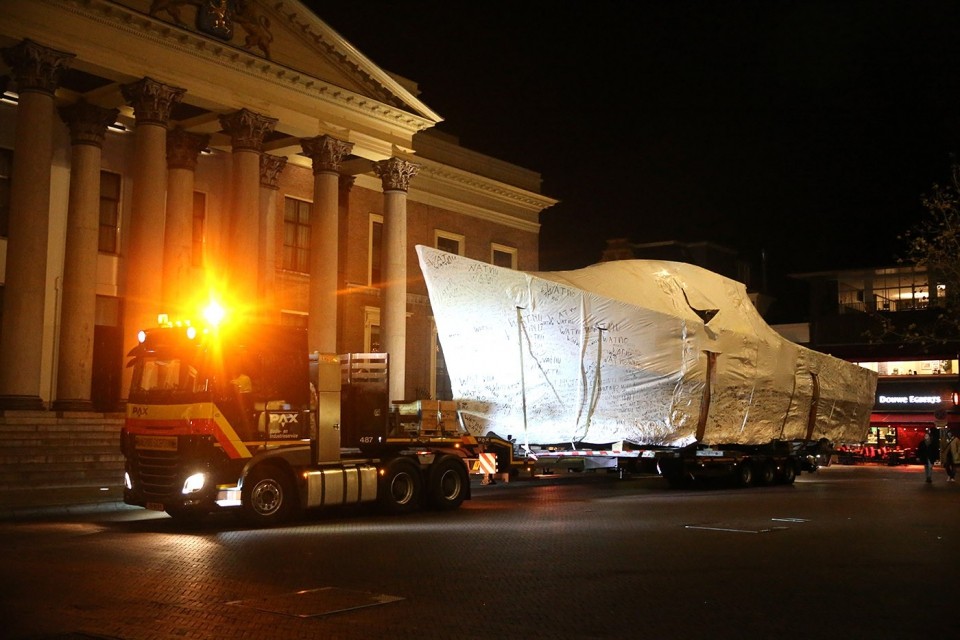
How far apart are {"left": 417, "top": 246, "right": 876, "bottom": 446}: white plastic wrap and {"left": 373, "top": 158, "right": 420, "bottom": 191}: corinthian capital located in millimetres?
13037

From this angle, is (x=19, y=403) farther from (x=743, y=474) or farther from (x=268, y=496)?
(x=743, y=474)

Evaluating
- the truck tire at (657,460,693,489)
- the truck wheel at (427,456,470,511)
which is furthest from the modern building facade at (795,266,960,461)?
the truck wheel at (427,456,470,511)

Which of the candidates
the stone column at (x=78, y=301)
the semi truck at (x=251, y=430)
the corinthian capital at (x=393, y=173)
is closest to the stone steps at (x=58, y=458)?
the stone column at (x=78, y=301)

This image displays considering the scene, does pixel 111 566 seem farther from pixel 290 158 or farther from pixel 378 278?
pixel 378 278

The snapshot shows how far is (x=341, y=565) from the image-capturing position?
1141cm

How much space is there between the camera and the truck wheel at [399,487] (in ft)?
59.3

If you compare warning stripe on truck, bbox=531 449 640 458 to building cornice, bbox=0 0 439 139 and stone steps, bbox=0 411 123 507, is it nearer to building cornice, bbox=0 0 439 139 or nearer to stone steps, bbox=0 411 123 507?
stone steps, bbox=0 411 123 507

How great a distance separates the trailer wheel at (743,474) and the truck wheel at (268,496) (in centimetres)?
1431

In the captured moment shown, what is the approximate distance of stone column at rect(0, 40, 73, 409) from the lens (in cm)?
2353

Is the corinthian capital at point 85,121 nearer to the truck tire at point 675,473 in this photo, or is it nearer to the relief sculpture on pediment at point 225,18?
the relief sculpture on pediment at point 225,18

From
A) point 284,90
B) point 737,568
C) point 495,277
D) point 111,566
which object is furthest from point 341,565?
point 284,90

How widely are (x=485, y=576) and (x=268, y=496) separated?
6.70m

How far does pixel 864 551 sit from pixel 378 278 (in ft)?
93.7

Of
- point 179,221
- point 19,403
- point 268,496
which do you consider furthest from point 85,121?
point 268,496
